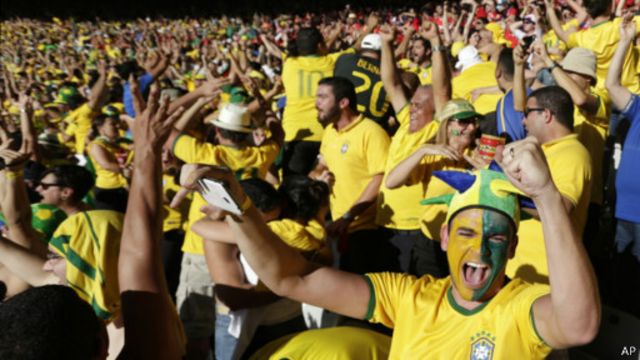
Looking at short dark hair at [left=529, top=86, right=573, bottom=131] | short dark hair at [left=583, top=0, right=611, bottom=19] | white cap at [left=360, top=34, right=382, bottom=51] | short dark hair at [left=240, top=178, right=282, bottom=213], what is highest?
short dark hair at [left=583, top=0, right=611, bottom=19]

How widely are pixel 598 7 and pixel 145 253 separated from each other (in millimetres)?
4435

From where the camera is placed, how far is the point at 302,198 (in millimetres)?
3525

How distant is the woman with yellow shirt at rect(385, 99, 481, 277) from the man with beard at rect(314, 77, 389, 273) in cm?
50

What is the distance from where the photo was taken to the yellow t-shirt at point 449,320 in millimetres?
2002

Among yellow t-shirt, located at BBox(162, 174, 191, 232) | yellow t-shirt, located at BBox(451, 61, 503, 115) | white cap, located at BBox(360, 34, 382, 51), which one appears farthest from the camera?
white cap, located at BBox(360, 34, 382, 51)

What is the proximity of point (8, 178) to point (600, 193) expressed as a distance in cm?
384

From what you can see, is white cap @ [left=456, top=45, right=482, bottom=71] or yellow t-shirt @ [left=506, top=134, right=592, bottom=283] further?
white cap @ [left=456, top=45, right=482, bottom=71]

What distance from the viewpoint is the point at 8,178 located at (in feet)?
11.7

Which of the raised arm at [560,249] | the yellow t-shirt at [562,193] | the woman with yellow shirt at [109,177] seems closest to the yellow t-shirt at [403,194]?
the yellow t-shirt at [562,193]

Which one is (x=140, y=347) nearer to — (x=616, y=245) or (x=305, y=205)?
(x=305, y=205)

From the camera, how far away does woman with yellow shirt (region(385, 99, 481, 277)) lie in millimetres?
3641

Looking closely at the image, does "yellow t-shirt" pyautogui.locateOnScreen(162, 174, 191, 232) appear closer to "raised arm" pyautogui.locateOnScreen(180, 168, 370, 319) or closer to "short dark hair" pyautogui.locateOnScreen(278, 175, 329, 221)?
"short dark hair" pyautogui.locateOnScreen(278, 175, 329, 221)

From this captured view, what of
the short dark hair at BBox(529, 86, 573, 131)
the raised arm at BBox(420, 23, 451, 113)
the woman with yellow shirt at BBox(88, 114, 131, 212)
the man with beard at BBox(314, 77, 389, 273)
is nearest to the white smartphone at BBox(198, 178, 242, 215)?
the short dark hair at BBox(529, 86, 573, 131)

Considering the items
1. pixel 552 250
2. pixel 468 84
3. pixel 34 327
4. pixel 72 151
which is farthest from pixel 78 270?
pixel 72 151
